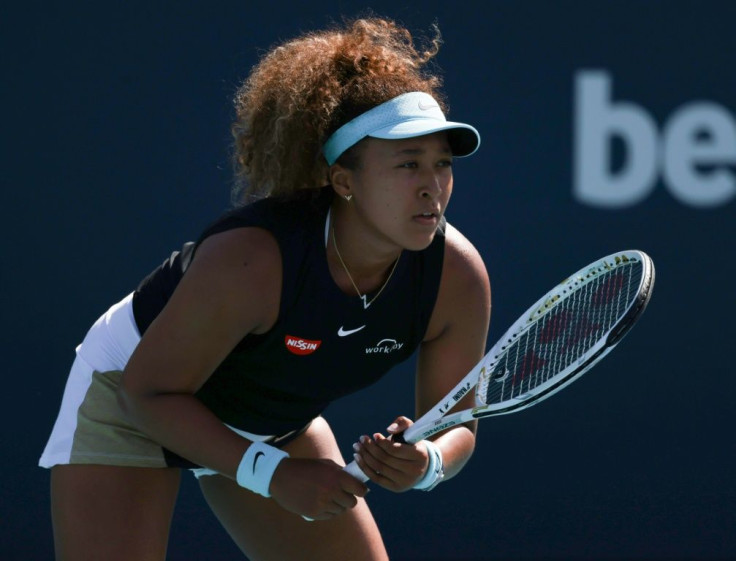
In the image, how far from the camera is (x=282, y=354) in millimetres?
2590

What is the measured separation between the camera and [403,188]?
2.48 meters

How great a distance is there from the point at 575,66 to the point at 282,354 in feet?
7.50

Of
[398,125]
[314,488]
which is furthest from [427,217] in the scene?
[314,488]

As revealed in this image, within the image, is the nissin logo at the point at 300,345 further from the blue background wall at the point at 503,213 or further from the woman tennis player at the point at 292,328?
the blue background wall at the point at 503,213

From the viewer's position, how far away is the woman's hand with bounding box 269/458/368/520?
243 centimetres

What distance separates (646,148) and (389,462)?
7.85ft

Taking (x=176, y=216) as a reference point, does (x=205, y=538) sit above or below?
below

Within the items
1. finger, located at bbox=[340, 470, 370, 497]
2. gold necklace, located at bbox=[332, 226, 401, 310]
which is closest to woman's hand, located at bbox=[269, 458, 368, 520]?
finger, located at bbox=[340, 470, 370, 497]

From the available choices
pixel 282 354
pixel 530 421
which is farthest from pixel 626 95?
pixel 282 354

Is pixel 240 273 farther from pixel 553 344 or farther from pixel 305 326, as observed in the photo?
pixel 553 344

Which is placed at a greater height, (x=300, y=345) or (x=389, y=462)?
(x=300, y=345)

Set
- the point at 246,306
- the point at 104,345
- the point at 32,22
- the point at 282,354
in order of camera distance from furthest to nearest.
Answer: the point at 32,22 → the point at 104,345 → the point at 282,354 → the point at 246,306

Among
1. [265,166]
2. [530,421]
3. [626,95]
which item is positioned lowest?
[530,421]

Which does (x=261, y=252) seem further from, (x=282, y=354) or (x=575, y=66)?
(x=575, y=66)
